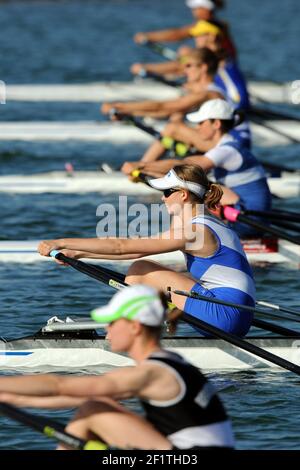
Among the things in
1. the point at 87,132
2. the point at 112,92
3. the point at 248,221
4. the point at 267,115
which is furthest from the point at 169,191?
the point at 112,92

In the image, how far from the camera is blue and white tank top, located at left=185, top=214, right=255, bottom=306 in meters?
8.79

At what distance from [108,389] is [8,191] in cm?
969

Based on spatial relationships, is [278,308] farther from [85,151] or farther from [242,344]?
[85,151]

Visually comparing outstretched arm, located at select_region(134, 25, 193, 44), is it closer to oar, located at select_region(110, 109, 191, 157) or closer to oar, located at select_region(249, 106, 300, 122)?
oar, located at select_region(249, 106, 300, 122)

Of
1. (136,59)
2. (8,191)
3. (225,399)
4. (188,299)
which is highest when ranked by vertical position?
(136,59)

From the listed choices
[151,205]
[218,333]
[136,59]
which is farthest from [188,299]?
[136,59]

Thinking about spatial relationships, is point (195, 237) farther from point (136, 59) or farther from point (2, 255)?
point (136, 59)

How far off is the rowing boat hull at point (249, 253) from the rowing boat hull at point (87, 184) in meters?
2.98

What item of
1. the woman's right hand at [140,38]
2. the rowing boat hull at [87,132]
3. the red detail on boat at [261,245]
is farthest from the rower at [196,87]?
the rowing boat hull at [87,132]

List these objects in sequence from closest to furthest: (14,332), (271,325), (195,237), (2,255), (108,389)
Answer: (108,389) → (195,237) → (271,325) → (14,332) → (2,255)

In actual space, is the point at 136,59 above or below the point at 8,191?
above

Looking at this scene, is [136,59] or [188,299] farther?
[136,59]

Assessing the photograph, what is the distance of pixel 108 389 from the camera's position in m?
6.34

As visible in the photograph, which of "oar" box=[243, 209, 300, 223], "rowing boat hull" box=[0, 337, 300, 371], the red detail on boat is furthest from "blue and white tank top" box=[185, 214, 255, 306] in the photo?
the red detail on boat
